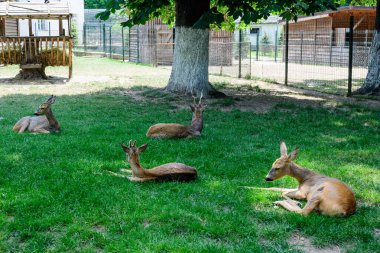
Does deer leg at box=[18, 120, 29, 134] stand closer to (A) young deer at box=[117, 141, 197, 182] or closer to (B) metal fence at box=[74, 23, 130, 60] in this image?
(A) young deer at box=[117, 141, 197, 182]

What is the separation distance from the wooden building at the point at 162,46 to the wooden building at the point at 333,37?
3937mm

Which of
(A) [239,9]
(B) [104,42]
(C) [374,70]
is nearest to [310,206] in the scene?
(A) [239,9]

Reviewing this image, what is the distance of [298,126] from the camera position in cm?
1018

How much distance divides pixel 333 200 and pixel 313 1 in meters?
8.91

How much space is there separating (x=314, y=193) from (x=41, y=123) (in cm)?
545

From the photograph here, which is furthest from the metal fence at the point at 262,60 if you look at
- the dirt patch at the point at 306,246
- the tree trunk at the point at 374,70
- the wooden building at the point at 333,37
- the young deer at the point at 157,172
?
the dirt patch at the point at 306,246

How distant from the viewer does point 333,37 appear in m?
31.6

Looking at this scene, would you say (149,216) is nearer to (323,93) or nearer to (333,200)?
(333,200)

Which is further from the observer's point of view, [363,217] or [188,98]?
[188,98]

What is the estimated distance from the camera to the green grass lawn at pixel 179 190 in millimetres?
4660

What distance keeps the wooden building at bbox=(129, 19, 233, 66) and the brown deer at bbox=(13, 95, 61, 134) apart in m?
18.5

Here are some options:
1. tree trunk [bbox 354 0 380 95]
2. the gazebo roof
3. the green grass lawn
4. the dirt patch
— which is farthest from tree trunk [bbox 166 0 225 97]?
the dirt patch

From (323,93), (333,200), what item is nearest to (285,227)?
(333,200)

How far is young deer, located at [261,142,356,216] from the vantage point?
16.9 feet
